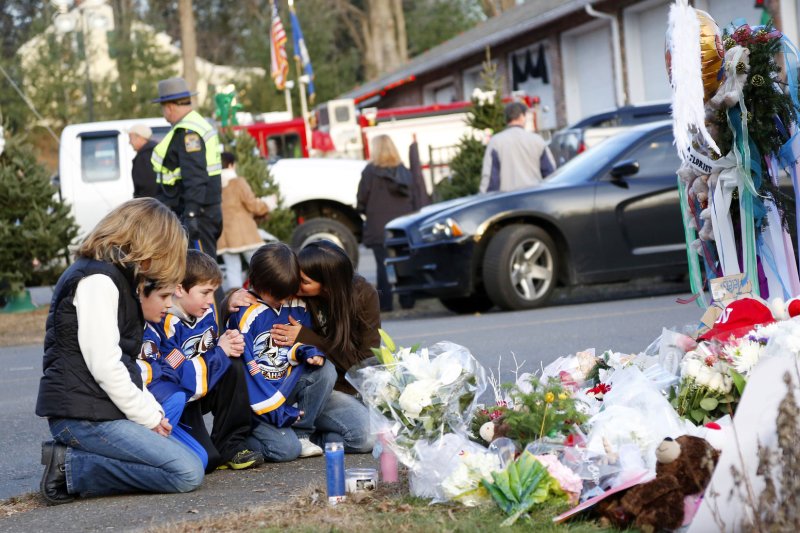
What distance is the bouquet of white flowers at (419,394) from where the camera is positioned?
4832 millimetres

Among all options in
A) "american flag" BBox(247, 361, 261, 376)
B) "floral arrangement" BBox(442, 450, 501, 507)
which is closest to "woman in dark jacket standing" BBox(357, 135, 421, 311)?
"american flag" BBox(247, 361, 261, 376)

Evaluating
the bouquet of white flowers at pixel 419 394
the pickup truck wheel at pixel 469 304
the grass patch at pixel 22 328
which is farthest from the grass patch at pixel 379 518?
the grass patch at pixel 22 328

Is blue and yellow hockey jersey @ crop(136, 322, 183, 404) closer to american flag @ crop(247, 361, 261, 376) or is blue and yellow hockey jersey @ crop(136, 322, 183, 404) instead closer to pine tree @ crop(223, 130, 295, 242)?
american flag @ crop(247, 361, 261, 376)

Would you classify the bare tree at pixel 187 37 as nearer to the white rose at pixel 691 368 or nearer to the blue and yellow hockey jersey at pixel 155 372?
the blue and yellow hockey jersey at pixel 155 372

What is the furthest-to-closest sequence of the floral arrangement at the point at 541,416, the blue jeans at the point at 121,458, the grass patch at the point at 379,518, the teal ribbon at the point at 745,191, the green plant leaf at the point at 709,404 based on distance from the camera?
the teal ribbon at the point at 745,191 < the blue jeans at the point at 121,458 < the green plant leaf at the point at 709,404 < the floral arrangement at the point at 541,416 < the grass patch at the point at 379,518

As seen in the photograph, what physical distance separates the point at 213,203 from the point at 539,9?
65.0 feet

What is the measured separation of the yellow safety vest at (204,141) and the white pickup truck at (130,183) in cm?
614

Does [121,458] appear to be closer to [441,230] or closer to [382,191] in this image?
[441,230]

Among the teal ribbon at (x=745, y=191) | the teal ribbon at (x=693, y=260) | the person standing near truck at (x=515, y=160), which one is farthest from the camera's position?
the person standing near truck at (x=515, y=160)

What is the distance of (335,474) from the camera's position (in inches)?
186

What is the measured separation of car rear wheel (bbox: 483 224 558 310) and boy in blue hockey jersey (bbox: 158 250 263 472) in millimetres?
6263

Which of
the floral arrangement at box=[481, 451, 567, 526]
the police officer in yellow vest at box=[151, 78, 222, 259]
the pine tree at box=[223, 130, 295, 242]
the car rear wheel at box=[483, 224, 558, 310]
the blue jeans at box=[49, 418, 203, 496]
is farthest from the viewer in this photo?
the pine tree at box=[223, 130, 295, 242]

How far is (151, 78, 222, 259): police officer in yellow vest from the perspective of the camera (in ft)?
31.7

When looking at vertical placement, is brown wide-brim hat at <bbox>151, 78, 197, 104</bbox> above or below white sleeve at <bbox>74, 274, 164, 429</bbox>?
above
